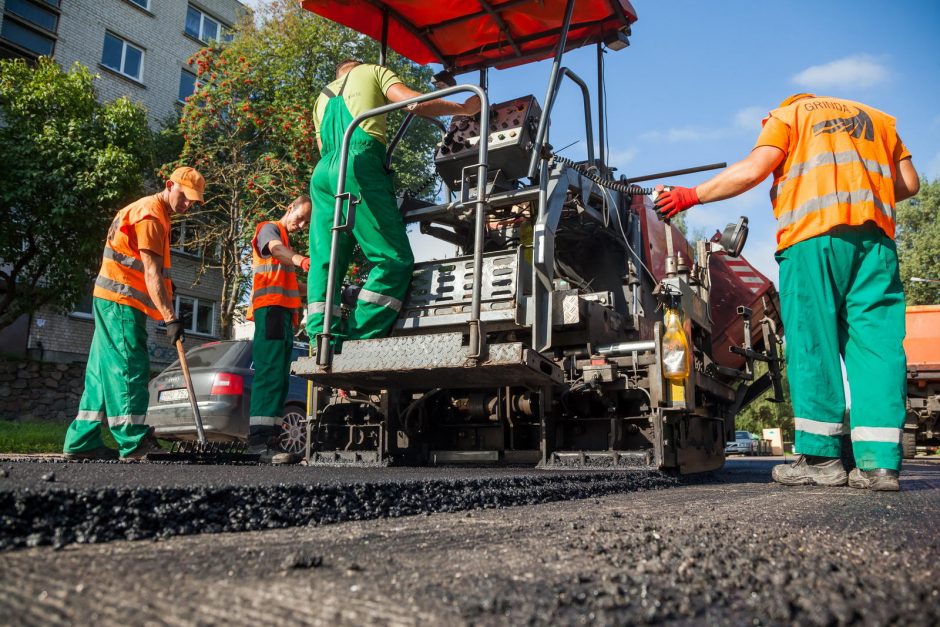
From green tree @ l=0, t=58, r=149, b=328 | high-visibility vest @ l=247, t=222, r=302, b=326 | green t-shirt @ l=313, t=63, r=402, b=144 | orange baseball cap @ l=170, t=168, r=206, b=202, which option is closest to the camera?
green t-shirt @ l=313, t=63, r=402, b=144

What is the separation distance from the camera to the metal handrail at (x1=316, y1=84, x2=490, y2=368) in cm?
346

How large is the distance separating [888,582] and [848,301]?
2.78 metres

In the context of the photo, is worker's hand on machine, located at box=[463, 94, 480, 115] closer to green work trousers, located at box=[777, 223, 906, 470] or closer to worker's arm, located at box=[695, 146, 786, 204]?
worker's arm, located at box=[695, 146, 786, 204]

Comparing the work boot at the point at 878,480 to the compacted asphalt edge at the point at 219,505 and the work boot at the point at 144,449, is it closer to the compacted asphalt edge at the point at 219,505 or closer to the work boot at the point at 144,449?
the compacted asphalt edge at the point at 219,505

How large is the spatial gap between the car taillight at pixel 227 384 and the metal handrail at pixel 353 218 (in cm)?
401

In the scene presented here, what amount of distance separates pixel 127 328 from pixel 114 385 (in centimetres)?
38

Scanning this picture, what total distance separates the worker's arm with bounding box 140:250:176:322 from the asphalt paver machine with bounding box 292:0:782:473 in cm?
122

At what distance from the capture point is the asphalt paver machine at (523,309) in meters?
3.88

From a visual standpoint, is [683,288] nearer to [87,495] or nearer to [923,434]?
[87,495]

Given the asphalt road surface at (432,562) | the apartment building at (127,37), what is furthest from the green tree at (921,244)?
the asphalt road surface at (432,562)

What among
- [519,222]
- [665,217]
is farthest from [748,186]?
[519,222]

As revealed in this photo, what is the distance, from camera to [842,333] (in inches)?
144

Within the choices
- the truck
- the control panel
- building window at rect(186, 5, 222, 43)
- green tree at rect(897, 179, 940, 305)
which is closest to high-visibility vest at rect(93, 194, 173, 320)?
the control panel

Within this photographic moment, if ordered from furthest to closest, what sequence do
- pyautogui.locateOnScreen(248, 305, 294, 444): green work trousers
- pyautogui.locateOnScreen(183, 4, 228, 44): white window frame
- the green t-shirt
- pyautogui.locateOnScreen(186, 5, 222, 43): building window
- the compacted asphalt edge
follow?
pyautogui.locateOnScreen(183, 4, 228, 44): white window frame
pyautogui.locateOnScreen(186, 5, 222, 43): building window
pyautogui.locateOnScreen(248, 305, 294, 444): green work trousers
the green t-shirt
the compacted asphalt edge
